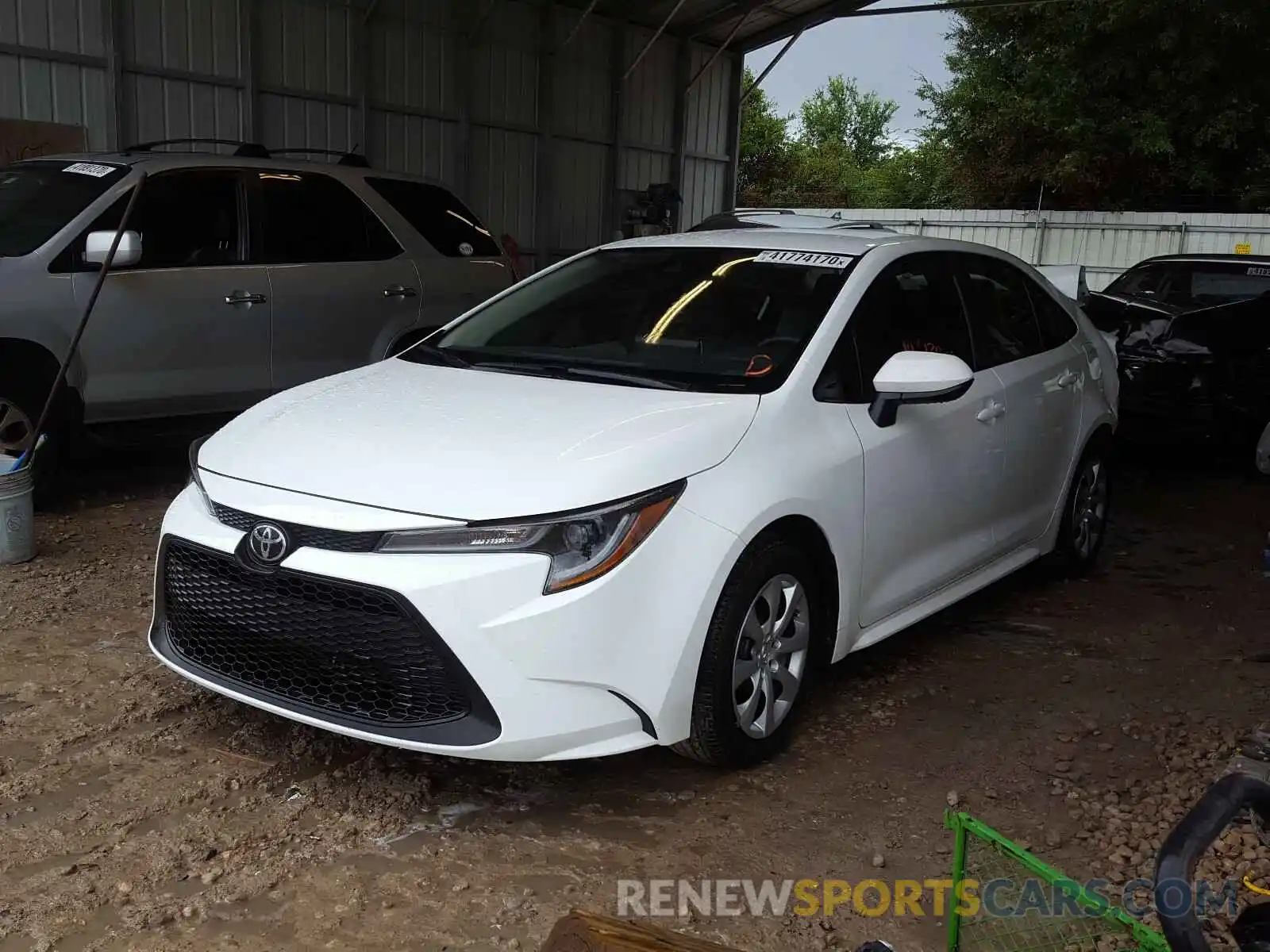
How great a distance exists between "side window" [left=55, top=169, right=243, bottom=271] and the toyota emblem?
11.9ft

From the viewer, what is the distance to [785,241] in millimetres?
4543

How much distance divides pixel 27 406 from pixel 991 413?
4563 millimetres

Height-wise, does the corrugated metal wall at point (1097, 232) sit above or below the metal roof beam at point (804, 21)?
below

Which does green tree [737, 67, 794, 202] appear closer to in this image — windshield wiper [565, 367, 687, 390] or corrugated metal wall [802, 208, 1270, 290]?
corrugated metal wall [802, 208, 1270, 290]

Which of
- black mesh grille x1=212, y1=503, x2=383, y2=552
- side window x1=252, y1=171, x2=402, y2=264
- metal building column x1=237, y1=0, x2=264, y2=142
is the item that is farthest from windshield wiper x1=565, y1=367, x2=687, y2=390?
metal building column x1=237, y1=0, x2=264, y2=142

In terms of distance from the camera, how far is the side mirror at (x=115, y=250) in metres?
5.63

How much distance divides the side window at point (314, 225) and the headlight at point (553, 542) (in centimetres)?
443

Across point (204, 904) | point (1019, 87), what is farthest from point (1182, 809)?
point (1019, 87)

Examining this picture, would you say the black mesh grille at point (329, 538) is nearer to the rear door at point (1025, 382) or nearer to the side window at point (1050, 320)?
the rear door at point (1025, 382)

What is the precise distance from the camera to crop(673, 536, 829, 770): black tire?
3236 millimetres

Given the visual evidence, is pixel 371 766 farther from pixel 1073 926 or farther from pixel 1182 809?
pixel 1182 809

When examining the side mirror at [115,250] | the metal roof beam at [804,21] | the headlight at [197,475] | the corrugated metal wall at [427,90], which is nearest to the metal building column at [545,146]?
the corrugated metal wall at [427,90]

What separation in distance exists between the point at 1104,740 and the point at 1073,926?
77.8 inches

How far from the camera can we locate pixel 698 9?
17734 millimetres
